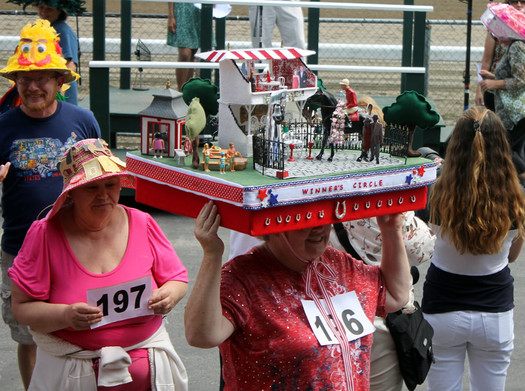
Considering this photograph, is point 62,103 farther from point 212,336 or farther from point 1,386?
point 212,336

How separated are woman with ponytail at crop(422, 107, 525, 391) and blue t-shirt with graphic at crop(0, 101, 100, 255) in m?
1.82

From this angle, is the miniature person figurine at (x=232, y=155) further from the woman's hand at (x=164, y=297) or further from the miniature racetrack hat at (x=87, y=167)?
the woman's hand at (x=164, y=297)

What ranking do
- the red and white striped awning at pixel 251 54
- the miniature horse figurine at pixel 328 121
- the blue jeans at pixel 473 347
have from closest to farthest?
the miniature horse figurine at pixel 328 121
the red and white striped awning at pixel 251 54
the blue jeans at pixel 473 347

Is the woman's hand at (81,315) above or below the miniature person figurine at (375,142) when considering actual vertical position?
below

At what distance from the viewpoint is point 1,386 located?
495 centimetres

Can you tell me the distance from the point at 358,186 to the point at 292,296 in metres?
0.44

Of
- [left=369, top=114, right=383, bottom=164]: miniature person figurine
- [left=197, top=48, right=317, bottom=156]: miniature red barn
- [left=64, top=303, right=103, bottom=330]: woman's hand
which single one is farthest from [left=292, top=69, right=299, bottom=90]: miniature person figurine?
[left=64, top=303, right=103, bottom=330]: woman's hand

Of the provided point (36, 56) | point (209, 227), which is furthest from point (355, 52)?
point (209, 227)

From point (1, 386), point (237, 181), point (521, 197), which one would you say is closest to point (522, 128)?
point (521, 197)

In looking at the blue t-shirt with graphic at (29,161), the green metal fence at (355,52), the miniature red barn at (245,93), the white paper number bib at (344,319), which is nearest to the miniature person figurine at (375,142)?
the miniature red barn at (245,93)

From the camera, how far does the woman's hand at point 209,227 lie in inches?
105

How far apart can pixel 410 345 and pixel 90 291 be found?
1.32 metres

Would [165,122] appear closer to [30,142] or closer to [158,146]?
[158,146]

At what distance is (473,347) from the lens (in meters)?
4.01
